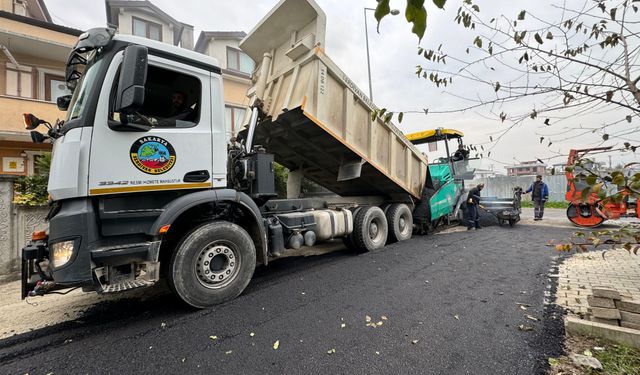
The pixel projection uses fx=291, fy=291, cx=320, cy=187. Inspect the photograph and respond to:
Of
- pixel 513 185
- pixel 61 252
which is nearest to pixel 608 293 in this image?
pixel 61 252

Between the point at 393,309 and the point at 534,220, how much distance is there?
950cm

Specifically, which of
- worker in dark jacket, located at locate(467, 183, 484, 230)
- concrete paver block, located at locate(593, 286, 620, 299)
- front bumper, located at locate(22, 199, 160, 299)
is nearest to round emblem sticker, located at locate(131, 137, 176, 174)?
front bumper, located at locate(22, 199, 160, 299)

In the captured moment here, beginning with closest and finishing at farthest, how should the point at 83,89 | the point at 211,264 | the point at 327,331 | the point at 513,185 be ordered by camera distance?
the point at 327,331, the point at 83,89, the point at 211,264, the point at 513,185

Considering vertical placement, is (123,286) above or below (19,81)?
below

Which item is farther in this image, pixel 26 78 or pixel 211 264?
pixel 26 78

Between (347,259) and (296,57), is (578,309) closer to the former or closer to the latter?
(347,259)

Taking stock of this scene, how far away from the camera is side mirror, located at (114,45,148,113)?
2.44 metres

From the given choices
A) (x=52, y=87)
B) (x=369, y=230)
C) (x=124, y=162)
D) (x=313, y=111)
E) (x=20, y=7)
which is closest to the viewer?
(x=124, y=162)

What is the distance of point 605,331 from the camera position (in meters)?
2.25

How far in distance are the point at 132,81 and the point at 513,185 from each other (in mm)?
22159

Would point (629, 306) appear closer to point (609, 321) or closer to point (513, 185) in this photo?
point (609, 321)

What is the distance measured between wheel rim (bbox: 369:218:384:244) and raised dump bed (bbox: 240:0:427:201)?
0.89 metres

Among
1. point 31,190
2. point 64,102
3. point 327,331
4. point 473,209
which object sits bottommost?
point 327,331

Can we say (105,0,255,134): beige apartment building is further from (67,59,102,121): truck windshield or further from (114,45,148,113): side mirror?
(114,45,148,113): side mirror
